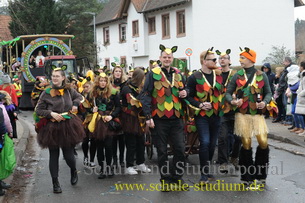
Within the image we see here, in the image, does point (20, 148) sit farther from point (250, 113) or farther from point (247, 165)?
point (250, 113)

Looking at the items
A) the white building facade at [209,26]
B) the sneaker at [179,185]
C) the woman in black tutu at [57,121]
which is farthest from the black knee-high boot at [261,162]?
the white building facade at [209,26]

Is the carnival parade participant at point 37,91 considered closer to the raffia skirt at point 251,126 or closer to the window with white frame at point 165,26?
the raffia skirt at point 251,126

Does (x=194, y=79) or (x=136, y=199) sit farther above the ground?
(x=194, y=79)

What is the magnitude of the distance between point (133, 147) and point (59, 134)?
1602 mm

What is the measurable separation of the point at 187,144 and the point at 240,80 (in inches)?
83.3

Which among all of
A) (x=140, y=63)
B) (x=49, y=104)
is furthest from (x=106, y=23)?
(x=49, y=104)

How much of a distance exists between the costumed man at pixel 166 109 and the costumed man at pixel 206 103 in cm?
29

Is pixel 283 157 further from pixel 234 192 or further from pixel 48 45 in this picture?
pixel 48 45

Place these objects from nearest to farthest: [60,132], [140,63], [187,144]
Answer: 1. [60,132]
2. [187,144]
3. [140,63]

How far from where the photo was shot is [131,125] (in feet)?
25.2

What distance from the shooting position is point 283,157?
8867 millimetres

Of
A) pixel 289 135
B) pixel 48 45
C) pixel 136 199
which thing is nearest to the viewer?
pixel 136 199

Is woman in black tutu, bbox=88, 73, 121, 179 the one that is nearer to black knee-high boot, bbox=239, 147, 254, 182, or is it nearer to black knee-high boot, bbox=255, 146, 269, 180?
black knee-high boot, bbox=239, 147, 254, 182

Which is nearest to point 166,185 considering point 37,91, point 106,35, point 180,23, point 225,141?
point 225,141
